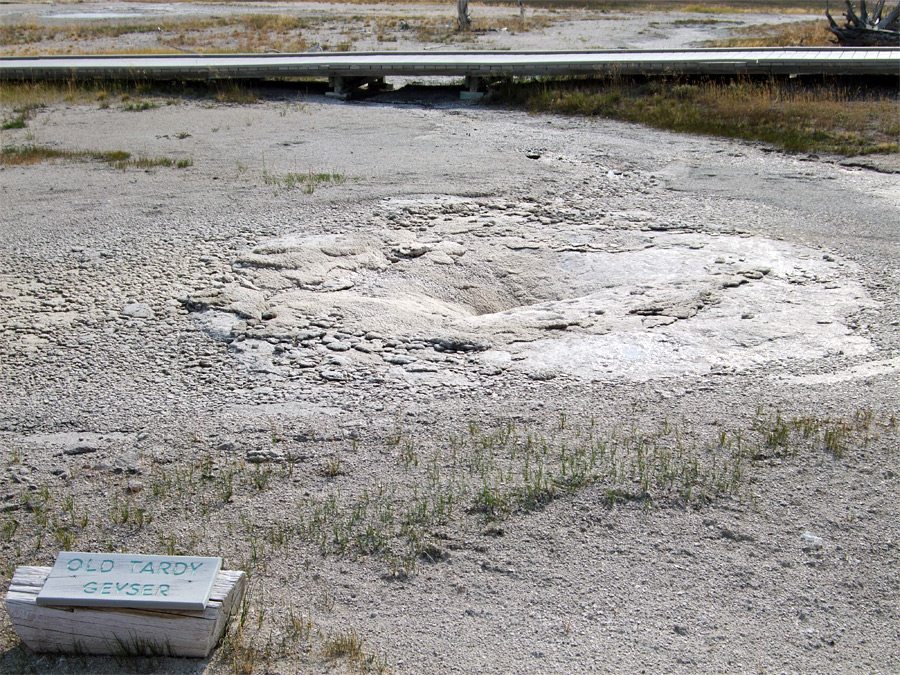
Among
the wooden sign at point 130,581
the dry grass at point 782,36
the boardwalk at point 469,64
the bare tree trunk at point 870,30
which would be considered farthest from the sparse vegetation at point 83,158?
the dry grass at point 782,36

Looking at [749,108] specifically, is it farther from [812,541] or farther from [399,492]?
A: [399,492]

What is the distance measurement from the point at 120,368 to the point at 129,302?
106 cm

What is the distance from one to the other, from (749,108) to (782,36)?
1305 centimetres

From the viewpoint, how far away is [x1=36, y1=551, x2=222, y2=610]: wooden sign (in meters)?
3.08

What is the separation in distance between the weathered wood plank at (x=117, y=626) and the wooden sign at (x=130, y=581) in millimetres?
45

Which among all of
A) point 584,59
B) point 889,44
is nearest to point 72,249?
point 584,59

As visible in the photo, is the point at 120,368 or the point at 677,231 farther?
the point at 677,231

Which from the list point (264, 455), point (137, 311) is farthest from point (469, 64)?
point (264, 455)

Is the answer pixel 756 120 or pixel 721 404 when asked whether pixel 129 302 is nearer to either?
pixel 721 404

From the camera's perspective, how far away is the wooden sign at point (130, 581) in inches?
121

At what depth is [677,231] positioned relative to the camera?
7.94 meters

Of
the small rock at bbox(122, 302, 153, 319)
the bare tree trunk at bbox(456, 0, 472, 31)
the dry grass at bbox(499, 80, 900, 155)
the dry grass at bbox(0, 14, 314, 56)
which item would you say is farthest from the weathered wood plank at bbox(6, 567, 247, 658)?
the bare tree trunk at bbox(456, 0, 472, 31)

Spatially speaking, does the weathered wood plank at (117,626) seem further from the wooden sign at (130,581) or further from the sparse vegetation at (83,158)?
the sparse vegetation at (83,158)

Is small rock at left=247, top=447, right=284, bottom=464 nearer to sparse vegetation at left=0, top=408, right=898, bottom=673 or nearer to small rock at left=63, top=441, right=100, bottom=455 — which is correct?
sparse vegetation at left=0, top=408, right=898, bottom=673
